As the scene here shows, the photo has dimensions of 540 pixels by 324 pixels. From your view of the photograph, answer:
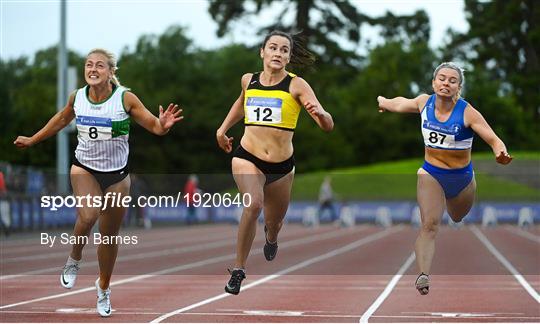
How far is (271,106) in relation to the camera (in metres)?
8.45

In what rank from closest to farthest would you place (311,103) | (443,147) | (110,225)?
(311,103), (443,147), (110,225)

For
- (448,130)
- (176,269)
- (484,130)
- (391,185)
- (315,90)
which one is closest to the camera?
(484,130)

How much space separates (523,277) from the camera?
19484mm

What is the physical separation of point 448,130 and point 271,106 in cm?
129

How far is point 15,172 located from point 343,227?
16888mm

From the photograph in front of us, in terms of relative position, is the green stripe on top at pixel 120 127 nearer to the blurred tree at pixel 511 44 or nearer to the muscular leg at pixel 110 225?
the muscular leg at pixel 110 225

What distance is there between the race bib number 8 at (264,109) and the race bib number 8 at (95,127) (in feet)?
4.34

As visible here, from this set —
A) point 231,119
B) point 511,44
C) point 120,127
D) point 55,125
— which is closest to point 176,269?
point 511,44

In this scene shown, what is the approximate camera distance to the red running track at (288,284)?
13250 mm

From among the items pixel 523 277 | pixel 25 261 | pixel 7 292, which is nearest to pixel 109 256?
pixel 7 292

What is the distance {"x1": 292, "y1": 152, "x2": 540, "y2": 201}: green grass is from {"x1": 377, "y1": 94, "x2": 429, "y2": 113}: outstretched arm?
134 ft

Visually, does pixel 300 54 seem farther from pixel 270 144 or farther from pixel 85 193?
pixel 85 193

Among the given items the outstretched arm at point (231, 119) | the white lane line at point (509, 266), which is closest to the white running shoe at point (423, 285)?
the outstretched arm at point (231, 119)

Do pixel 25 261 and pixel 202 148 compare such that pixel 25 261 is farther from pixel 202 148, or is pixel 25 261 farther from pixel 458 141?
pixel 202 148
